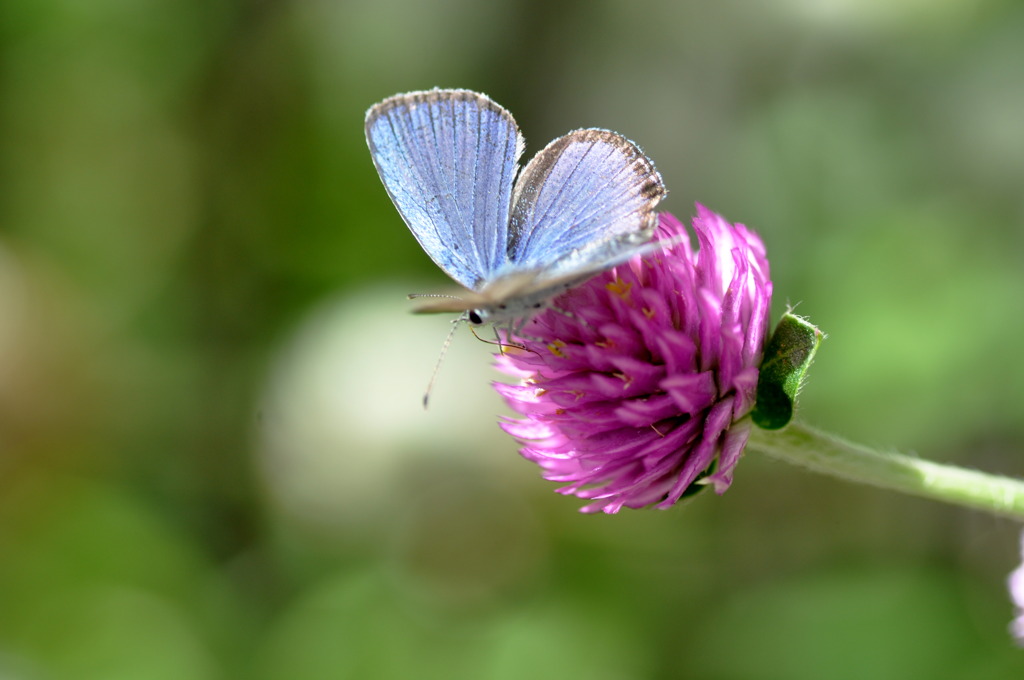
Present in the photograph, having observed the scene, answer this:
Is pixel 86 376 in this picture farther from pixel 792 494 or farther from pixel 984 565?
pixel 984 565

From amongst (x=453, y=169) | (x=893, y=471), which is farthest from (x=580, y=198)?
(x=893, y=471)

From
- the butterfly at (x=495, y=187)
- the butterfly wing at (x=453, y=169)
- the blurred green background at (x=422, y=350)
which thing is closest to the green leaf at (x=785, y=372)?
the butterfly at (x=495, y=187)

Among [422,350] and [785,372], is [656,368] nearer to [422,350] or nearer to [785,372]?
[785,372]

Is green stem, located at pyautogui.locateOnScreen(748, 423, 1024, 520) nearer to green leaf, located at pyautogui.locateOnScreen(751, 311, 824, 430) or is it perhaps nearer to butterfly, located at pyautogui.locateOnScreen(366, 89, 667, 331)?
green leaf, located at pyautogui.locateOnScreen(751, 311, 824, 430)

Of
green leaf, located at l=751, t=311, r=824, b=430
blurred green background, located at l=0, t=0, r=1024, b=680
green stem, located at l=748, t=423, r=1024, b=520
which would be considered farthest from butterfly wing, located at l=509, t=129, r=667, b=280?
blurred green background, located at l=0, t=0, r=1024, b=680

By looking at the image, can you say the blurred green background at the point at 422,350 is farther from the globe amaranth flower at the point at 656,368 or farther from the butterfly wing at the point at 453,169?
the butterfly wing at the point at 453,169

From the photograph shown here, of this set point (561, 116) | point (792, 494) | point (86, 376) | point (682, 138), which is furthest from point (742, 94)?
point (86, 376)
